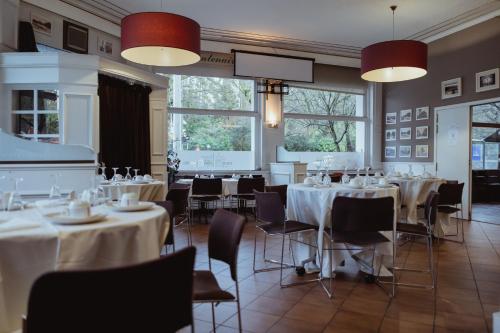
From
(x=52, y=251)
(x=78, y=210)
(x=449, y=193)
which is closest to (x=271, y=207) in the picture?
(x=78, y=210)

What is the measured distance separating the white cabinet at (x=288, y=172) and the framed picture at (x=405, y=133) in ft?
9.10

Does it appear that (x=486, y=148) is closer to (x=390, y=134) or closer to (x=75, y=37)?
(x=390, y=134)

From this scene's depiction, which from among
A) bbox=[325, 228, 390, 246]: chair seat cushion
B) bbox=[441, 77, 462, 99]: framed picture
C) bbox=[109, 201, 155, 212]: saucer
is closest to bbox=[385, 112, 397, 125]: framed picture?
bbox=[441, 77, 462, 99]: framed picture

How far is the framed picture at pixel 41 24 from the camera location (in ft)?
18.5

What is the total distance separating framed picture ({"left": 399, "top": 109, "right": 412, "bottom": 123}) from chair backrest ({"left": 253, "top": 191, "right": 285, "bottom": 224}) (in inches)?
242

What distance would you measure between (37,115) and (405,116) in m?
7.40

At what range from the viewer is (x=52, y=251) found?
1.73 m

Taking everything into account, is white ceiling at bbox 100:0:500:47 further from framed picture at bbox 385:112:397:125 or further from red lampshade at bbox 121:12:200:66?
red lampshade at bbox 121:12:200:66

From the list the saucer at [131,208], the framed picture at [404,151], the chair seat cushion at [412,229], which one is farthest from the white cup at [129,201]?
the framed picture at [404,151]

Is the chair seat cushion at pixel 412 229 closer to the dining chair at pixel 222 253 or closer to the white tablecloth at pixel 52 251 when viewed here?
the dining chair at pixel 222 253

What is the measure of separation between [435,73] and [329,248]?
6.09 metres

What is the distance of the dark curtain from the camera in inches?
243

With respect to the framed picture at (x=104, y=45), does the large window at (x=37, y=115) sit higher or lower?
lower

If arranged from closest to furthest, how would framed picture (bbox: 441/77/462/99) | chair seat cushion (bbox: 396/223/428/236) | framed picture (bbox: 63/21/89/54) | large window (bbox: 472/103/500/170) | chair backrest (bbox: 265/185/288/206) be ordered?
chair seat cushion (bbox: 396/223/428/236), chair backrest (bbox: 265/185/288/206), framed picture (bbox: 63/21/89/54), framed picture (bbox: 441/77/462/99), large window (bbox: 472/103/500/170)
